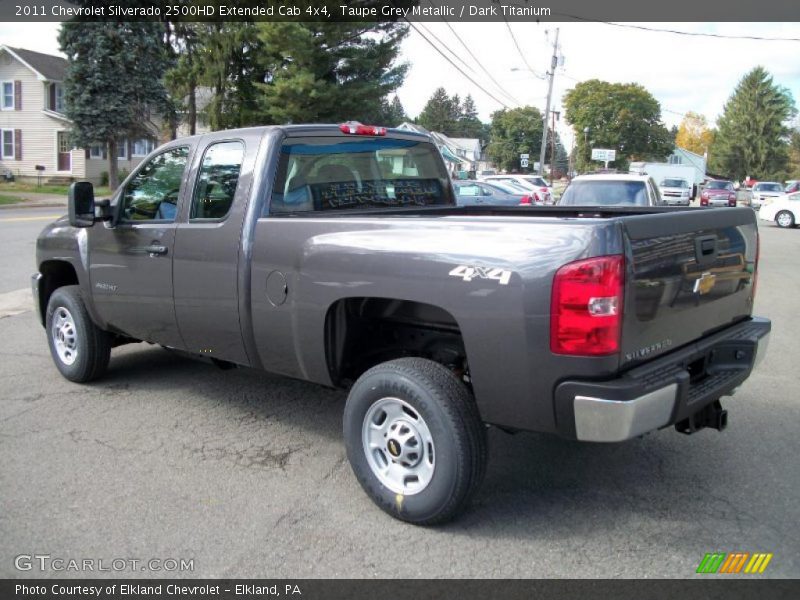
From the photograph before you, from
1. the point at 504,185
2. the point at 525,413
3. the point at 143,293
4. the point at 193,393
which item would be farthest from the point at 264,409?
the point at 504,185

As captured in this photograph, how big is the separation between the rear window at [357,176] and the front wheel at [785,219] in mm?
25088

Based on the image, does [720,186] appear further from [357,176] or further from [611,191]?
[357,176]

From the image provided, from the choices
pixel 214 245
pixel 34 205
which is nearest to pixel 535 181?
pixel 34 205

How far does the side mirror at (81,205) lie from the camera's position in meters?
4.93

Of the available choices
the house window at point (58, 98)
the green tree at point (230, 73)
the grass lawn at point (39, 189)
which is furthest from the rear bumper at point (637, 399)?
the house window at point (58, 98)

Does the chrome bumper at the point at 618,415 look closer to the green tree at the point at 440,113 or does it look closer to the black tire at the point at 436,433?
the black tire at the point at 436,433

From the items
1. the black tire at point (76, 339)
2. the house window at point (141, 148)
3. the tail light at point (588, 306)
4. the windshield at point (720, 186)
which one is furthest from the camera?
the windshield at point (720, 186)

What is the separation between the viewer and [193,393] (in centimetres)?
556

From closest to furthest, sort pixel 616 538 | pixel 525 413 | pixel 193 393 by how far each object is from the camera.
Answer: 1. pixel 525 413
2. pixel 616 538
3. pixel 193 393

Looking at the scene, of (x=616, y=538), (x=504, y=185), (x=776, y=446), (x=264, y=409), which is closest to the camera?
(x=616, y=538)

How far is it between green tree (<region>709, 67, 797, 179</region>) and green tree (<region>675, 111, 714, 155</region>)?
12066mm

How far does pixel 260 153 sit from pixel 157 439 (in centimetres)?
197

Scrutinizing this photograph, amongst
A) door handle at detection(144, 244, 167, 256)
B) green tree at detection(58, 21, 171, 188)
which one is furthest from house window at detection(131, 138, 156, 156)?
door handle at detection(144, 244, 167, 256)

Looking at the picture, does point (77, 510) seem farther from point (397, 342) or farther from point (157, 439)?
point (397, 342)
